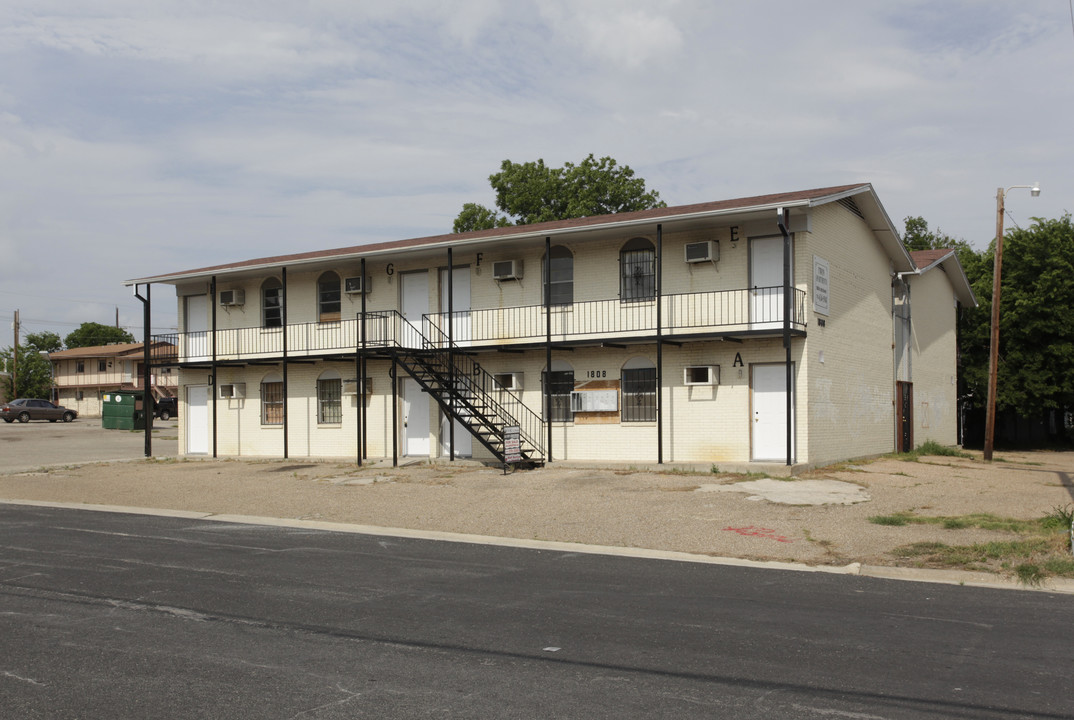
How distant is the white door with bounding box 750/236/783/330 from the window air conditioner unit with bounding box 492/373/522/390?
6180mm

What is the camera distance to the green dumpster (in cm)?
4903

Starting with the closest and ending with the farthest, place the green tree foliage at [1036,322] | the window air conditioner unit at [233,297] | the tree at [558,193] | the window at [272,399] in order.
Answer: the window at [272,399]
the window air conditioner unit at [233,297]
the green tree foliage at [1036,322]
the tree at [558,193]

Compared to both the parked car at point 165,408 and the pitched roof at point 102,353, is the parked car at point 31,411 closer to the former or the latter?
the parked car at point 165,408

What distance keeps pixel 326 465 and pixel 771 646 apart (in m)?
19.0

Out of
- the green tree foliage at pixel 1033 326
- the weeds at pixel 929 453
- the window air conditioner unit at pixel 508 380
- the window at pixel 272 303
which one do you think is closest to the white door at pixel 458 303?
the window air conditioner unit at pixel 508 380

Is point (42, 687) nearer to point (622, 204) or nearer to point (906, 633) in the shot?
point (906, 633)

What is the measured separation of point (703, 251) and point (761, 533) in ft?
32.2

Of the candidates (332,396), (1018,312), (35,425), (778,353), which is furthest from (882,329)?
(35,425)

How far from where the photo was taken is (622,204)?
46.7 m

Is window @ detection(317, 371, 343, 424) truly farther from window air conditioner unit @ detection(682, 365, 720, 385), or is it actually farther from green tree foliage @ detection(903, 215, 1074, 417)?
green tree foliage @ detection(903, 215, 1074, 417)

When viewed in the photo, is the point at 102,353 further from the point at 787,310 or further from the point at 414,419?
the point at 787,310

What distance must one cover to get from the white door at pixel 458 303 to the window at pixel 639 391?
13.9ft

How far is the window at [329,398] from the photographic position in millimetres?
26812

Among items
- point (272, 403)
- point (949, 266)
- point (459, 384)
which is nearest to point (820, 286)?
point (459, 384)
